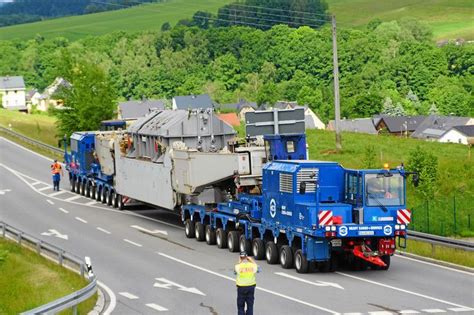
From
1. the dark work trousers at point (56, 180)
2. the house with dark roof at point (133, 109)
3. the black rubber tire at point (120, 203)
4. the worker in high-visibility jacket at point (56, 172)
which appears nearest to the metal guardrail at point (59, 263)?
the black rubber tire at point (120, 203)

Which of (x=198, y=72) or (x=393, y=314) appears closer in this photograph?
(x=393, y=314)

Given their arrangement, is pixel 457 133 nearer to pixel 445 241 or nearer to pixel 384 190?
pixel 445 241

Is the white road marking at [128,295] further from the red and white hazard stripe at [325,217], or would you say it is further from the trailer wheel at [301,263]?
the red and white hazard stripe at [325,217]

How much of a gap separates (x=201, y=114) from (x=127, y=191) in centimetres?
654

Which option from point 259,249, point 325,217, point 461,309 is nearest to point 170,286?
point 325,217

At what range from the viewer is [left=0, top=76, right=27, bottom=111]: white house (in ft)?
623

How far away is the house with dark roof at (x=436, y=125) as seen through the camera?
132 meters

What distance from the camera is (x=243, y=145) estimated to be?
37.8m

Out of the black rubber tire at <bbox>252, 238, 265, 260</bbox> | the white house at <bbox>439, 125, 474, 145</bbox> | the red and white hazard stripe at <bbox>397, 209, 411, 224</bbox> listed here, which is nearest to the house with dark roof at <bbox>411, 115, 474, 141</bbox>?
the white house at <bbox>439, 125, 474, 145</bbox>

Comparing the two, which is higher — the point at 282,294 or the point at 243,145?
the point at 243,145

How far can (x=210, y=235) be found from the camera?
35594 mm

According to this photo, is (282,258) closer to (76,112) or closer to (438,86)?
(76,112)

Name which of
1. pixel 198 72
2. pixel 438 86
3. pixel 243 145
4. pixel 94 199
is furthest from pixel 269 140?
pixel 198 72

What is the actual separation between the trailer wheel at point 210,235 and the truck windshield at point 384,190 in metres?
8.40
